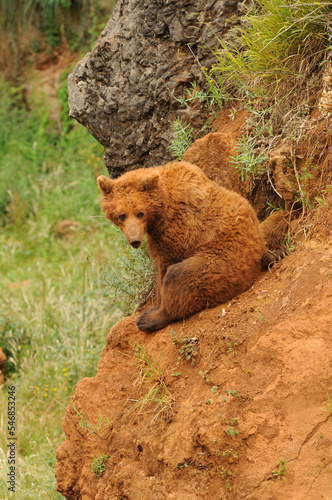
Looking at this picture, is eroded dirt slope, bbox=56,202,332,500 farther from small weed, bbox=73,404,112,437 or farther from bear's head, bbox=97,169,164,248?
bear's head, bbox=97,169,164,248

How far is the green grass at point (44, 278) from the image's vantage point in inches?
258

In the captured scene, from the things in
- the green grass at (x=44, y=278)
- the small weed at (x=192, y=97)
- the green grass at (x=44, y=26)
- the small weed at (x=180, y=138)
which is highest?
the green grass at (x=44, y=26)

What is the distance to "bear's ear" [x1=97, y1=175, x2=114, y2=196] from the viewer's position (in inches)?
179

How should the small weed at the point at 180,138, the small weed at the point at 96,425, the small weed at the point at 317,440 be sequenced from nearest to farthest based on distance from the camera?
1. the small weed at the point at 317,440
2. the small weed at the point at 96,425
3. the small weed at the point at 180,138

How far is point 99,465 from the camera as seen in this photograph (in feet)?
12.9

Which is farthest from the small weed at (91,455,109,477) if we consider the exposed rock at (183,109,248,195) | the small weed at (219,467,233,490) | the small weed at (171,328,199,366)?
the exposed rock at (183,109,248,195)

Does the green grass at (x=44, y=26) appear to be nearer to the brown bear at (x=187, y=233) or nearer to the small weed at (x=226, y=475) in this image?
the brown bear at (x=187, y=233)

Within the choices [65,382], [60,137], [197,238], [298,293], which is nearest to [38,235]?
[60,137]

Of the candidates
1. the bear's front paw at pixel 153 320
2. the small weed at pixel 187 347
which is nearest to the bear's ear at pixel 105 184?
the bear's front paw at pixel 153 320

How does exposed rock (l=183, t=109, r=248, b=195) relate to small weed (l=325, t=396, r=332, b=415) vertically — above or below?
above

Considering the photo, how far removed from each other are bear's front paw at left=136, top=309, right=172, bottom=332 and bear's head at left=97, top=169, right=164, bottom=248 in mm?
565

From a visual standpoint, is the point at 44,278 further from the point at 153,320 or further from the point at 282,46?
the point at 282,46

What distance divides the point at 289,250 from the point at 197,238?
2.45 ft

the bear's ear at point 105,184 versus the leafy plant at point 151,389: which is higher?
the bear's ear at point 105,184
